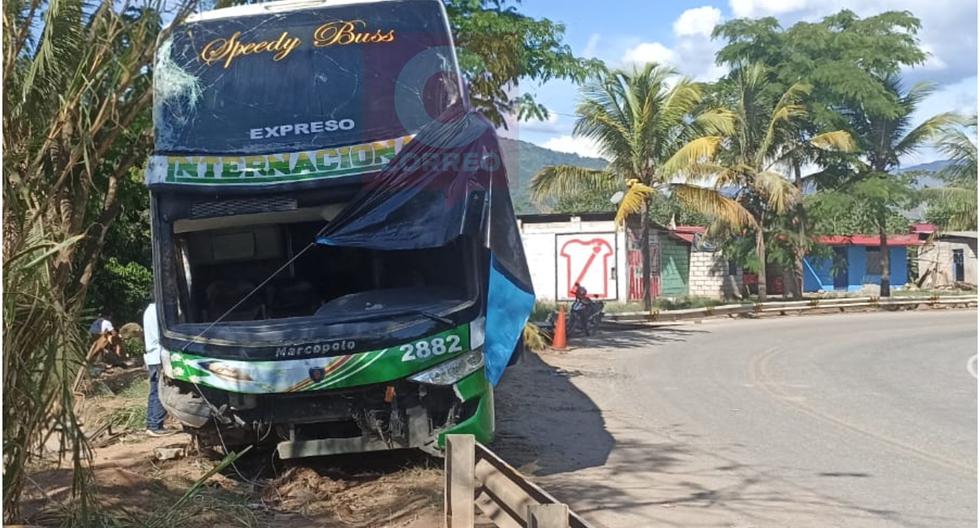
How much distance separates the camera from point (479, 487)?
5094 mm

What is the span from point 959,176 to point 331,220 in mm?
30678

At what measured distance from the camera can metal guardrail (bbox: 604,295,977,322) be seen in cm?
2486

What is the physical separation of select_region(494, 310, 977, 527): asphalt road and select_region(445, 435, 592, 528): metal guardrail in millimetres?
1531

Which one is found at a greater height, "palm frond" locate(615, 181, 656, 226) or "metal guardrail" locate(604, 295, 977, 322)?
"palm frond" locate(615, 181, 656, 226)

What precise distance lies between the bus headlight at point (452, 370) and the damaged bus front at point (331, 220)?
0.6 inches

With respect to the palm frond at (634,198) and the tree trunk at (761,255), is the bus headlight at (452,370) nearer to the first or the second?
the palm frond at (634,198)

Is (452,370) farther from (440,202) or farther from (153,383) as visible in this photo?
(153,383)

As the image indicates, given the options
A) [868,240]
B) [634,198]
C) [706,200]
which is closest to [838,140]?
[706,200]

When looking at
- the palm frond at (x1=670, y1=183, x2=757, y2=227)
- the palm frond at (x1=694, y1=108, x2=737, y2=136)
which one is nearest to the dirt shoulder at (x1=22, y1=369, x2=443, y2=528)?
the palm frond at (x1=670, y1=183, x2=757, y2=227)

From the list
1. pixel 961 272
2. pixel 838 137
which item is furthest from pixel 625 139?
pixel 961 272

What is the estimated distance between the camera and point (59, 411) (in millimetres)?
4316

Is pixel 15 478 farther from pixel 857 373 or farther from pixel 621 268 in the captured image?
pixel 621 268

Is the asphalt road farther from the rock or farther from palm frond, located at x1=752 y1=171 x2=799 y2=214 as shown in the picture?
palm frond, located at x1=752 y1=171 x2=799 y2=214

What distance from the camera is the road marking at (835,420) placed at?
8039 millimetres
